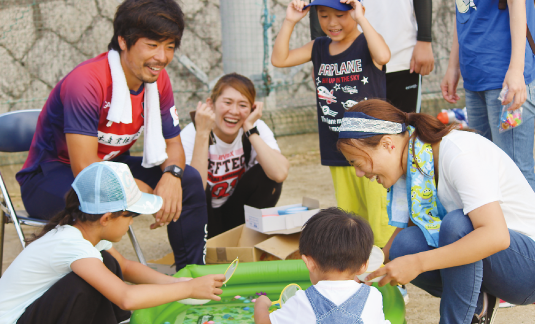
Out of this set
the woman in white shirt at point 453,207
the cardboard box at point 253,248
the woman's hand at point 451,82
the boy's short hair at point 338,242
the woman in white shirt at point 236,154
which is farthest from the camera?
the woman in white shirt at point 236,154

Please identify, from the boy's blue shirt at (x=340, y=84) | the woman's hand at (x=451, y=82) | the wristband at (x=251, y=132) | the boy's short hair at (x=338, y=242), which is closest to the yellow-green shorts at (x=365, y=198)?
the boy's blue shirt at (x=340, y=84)

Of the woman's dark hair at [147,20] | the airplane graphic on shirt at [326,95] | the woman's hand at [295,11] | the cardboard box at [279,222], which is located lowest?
the cardboard box at [279,222]

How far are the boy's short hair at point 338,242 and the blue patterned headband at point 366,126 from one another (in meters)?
0.36

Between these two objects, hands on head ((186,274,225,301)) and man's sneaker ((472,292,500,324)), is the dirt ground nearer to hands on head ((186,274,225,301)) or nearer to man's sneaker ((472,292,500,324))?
man's sneaker ((472,292,500,324))

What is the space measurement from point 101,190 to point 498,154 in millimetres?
1367

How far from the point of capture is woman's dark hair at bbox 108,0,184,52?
7.02 feet

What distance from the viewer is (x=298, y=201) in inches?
156

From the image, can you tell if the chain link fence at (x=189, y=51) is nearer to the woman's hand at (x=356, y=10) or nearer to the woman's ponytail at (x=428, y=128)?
the woman's hand at (x=356, y=10)

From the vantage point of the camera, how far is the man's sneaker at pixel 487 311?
172 centimetres

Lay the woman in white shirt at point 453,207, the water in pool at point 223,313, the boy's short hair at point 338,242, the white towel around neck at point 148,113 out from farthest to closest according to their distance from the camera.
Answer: the white towel around neck at point 148,113
the water in pool at point 223,313
the woman in white shirt at point 453,207
the boy's short hair at point 338,242

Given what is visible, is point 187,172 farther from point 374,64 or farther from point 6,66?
point 6,66

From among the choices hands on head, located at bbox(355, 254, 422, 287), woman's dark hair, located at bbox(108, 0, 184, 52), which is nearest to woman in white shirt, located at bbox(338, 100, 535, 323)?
hands on head, located at bbox(355, 254, 422, 287)

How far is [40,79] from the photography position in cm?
491

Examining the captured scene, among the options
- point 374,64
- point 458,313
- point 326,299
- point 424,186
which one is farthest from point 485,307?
point 374,64
